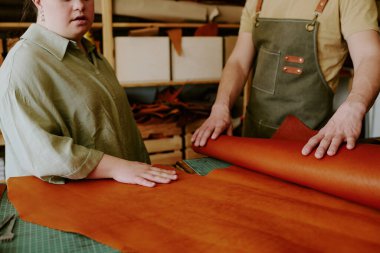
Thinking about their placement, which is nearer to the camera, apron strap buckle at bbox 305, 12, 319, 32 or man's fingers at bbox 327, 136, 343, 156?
man's fingers at bbox 327, 136, 343, 156

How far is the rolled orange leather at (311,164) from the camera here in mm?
963

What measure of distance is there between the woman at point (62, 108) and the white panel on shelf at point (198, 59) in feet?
5.68

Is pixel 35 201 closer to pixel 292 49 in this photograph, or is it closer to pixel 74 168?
pixel 74 168

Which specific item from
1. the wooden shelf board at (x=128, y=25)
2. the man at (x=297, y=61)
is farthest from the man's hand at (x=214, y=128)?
the wooden shelf board at (x=128, y=25)

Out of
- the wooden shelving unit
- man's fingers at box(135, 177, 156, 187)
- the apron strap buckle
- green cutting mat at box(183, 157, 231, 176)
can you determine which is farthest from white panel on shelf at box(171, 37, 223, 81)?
man's fingers at box(135, 177, 156, 187)

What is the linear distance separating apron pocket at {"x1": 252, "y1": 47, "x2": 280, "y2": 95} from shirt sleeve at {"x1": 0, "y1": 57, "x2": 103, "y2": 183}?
0.95 meters

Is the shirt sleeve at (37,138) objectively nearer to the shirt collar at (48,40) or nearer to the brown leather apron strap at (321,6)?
the shirt collar at (48,40)

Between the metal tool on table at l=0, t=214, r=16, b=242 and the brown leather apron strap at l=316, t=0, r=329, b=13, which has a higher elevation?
the brown leather apron strap at l=316, t=0, r=329, b=13

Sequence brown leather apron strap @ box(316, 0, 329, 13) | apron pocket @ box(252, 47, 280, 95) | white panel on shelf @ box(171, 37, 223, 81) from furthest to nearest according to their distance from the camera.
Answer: white panel on shelf @ box(171, 37, 223, 81) → apron pocket @ box(252, 47, 280, 95) → brown leather apron strap @ box(316, 0, 329, 13)

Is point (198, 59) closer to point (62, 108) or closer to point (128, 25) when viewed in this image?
point (128, 25)

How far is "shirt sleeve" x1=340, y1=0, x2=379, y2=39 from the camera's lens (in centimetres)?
144

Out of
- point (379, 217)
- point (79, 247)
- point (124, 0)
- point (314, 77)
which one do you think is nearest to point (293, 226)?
point (379, 217)

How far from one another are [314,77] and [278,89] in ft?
0.56

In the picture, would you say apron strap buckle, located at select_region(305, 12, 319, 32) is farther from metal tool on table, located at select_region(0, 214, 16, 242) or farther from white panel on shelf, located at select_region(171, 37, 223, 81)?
white panel on shelf, located at select_region(171, 37, 223, 81)
